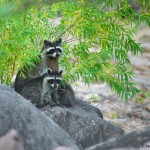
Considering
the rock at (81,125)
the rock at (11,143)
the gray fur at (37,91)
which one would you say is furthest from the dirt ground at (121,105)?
the rock at (11,143)

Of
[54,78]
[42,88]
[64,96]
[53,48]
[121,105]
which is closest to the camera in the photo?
[54,78]

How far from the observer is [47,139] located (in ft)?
19.8

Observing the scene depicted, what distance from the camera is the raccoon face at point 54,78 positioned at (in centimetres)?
856

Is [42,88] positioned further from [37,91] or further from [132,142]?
[132,142]

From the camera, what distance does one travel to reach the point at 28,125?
6066 mm

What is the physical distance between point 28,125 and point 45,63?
9.74ft

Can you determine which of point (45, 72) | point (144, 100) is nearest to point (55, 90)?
point (45, 72)

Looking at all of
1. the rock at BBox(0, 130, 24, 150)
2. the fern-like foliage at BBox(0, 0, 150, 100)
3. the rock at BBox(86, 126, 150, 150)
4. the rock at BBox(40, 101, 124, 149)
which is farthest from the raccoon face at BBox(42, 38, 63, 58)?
the rock at BBox(0, 130, 24, 150)

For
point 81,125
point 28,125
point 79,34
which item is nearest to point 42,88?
point 81,125

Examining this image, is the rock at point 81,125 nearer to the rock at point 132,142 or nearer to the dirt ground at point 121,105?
the dirt ground at point 121,105

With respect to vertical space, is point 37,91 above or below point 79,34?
below

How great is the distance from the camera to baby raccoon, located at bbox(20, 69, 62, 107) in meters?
8.62

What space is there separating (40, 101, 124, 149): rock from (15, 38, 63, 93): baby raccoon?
687 mm

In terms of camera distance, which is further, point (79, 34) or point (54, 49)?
point (79, 34)
